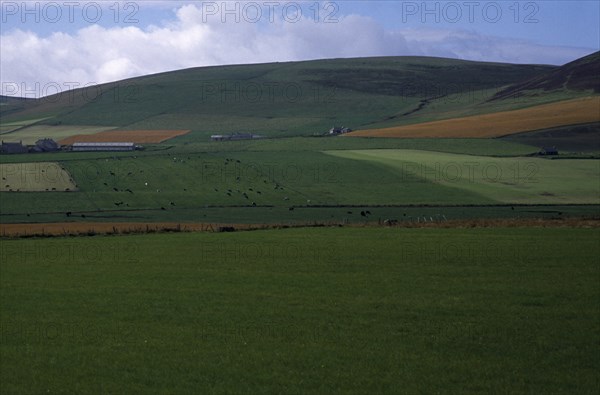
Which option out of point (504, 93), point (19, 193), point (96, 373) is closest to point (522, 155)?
point (19, 193)

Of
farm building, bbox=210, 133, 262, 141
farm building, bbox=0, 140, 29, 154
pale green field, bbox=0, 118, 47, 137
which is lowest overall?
farm building, bbox=0, 140, 29, 154

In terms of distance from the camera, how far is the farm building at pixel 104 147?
6906 cm

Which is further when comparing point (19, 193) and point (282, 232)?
point (19, 193)

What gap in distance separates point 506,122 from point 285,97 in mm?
43398

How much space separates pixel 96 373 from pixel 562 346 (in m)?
7.86

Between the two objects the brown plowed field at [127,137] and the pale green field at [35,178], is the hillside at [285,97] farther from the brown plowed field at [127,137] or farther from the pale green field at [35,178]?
the pale green field at [35,178]

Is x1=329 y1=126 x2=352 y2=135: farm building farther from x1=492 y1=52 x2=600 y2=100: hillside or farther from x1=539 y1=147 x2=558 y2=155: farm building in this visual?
x1=539 y1=147 x2=558 y2=155: farm building

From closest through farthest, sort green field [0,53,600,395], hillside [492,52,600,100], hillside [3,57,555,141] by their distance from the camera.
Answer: green field [0,53,600,395], hillside [492,52,600,100], hillside [3,57,555,141]

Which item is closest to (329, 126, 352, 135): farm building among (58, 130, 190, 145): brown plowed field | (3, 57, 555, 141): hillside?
(3, 57, 555, 141): hillside

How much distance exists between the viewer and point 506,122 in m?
70.8

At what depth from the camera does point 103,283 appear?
818 inches

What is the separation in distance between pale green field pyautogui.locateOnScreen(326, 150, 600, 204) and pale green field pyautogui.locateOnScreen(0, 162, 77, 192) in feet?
67.5

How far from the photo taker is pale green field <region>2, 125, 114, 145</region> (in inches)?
3258

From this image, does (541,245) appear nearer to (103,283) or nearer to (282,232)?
(282,232)
